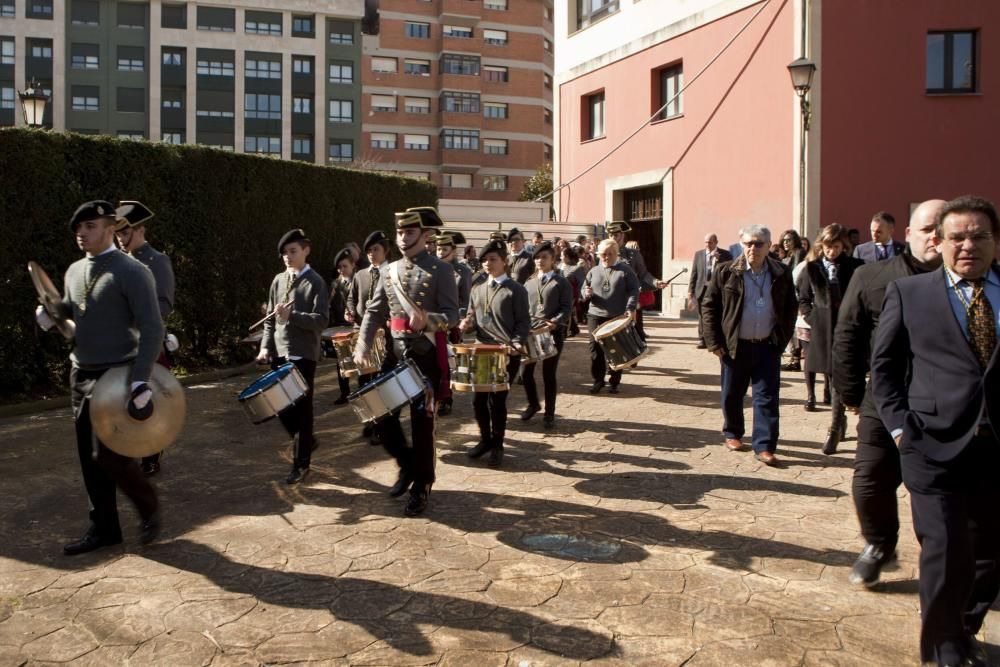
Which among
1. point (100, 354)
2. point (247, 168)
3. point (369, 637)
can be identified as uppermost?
point (247, 168)

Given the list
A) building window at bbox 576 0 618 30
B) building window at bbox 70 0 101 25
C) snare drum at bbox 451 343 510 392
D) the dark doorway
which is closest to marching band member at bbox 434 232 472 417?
snare drum at bbox 451 343 510 392

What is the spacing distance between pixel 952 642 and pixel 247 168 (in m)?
13.0

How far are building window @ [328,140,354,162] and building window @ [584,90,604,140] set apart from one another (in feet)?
117


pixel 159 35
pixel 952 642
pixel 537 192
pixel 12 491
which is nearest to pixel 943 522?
pixel 952 642

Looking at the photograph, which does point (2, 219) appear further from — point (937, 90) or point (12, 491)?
point (937, 90)

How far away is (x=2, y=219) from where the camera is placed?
1008 centimetres

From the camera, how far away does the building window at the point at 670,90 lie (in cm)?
2317

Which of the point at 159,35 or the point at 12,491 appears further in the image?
the point at 159,35

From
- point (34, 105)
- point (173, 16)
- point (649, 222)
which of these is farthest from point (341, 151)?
point (34, 105)

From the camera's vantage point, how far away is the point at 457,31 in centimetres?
6331

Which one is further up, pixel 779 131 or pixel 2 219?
pixel 779 131

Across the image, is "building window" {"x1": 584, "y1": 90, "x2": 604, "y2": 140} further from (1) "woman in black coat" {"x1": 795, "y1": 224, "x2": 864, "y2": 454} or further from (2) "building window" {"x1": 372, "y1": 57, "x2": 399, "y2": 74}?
(2) "building window" {"x1": 372, "y1": 57, "x2": 399, "y2": 74}

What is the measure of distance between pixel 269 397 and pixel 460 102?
58816mm

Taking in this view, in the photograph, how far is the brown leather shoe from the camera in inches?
294
